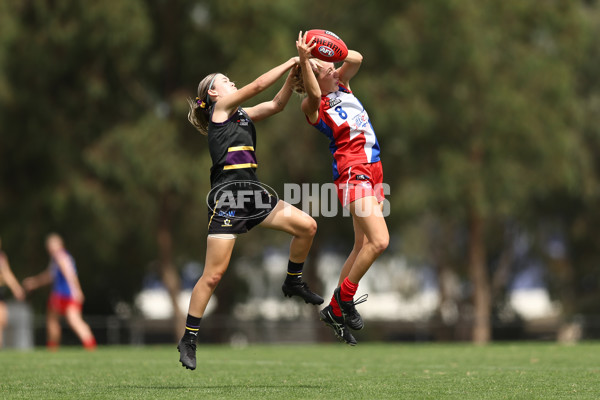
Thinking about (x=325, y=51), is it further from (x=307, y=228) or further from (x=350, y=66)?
(x=307, y=228)

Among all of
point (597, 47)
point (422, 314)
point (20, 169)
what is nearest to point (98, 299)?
point (20, 169)

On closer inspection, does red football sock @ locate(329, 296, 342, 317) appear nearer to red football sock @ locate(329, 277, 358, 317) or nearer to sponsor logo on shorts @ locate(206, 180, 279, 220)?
red football sock @ locate(329, 277, 358, 317)

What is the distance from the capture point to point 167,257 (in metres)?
28.7

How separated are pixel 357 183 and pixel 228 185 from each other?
126 centimetres

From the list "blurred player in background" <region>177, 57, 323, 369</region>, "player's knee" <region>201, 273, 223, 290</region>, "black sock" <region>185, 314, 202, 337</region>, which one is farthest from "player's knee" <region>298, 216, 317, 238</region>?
"black sock" <region>185, 314, 202, 337</region>

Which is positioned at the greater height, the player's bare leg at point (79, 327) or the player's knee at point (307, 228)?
the player's knee at point (307, 228)

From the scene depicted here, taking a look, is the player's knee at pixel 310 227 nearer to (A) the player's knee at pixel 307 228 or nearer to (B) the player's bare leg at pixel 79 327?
(A) the player's knee at pixel 307 228

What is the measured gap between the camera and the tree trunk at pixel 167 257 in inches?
1118

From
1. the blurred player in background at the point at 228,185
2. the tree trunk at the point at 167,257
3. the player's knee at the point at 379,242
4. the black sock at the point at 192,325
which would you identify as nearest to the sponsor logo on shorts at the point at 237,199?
the blurred player in background at the point at 228,185

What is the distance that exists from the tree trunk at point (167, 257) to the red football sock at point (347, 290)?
19.3 metres

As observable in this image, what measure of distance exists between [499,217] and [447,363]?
2515 cm

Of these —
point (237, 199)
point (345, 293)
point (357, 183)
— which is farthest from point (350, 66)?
point (345, 293)

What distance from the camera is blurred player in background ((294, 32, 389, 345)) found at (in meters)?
8.78

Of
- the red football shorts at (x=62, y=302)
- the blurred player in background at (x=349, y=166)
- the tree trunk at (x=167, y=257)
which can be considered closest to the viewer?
the blurred player in background at (x=349, y=166)
